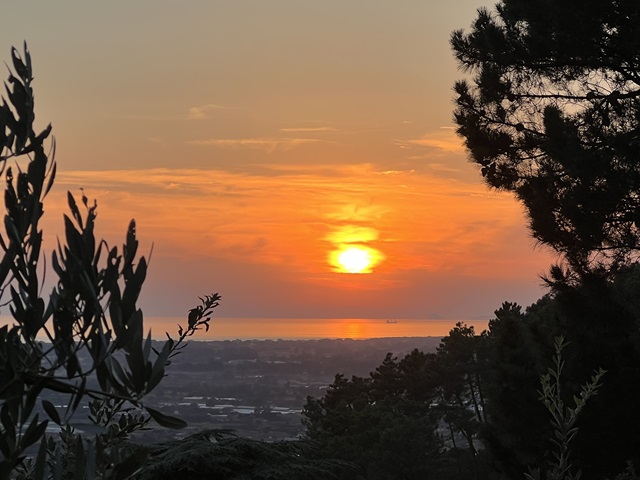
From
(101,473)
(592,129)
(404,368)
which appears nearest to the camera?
(101,473)

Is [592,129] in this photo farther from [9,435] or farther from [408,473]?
[408,473]

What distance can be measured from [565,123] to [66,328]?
9919 mm

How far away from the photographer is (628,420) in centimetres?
1158

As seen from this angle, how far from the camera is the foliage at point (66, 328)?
6.33ft

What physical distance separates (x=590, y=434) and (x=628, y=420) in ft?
1.94

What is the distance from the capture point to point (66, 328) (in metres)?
1.98

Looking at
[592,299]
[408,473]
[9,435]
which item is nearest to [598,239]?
[592,299]

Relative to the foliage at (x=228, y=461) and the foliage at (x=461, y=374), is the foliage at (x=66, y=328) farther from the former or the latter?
the foliage at (x=461, y=374)

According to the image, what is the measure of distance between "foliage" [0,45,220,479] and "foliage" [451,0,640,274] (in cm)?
928

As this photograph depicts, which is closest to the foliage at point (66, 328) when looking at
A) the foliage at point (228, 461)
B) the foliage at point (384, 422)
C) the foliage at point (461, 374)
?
the foliage at point (228, 461)

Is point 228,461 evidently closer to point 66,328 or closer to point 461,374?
point 66,328

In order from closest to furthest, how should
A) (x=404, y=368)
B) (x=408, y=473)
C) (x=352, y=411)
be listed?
1. (x=408, y=473)
2. (x=352, y=411)
3. (x=404, y=368)

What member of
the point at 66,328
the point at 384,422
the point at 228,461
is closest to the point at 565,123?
the point at 228,461

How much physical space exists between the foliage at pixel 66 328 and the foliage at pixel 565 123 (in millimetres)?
9275
